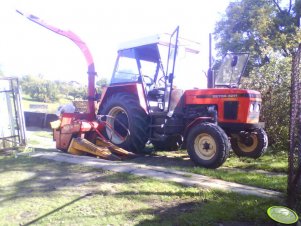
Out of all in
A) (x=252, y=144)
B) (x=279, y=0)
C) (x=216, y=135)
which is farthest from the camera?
(x=279, y=0)

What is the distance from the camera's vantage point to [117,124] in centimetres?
799

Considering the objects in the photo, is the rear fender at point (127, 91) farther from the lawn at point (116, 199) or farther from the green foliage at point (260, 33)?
the green foliage at point (260, 33)

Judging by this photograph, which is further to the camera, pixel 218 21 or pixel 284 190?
pixel 218 21

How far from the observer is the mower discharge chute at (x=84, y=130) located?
7.02 metres

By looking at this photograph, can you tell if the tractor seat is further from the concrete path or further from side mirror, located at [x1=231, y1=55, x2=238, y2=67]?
the concrete path

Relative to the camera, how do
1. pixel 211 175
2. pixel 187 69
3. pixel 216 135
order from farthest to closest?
pixel 187 69
pixel 216 135
pixel 211 175

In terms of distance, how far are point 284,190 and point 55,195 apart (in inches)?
116

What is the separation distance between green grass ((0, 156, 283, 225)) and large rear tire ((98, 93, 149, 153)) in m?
2.19

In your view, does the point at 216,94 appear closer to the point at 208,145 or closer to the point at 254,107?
the point at 254,107

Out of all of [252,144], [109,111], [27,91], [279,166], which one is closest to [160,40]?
[109,111]

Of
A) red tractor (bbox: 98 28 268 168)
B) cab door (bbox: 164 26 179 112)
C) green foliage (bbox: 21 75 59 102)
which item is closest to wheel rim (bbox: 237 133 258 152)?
red tractor (bbox: 98 28 268 168)

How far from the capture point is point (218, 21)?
85.6 ft

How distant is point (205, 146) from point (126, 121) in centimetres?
244

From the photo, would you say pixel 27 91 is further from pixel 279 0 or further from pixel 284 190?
pixel 284 190
